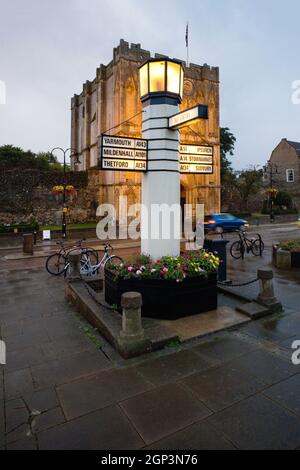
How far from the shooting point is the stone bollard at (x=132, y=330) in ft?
13.6

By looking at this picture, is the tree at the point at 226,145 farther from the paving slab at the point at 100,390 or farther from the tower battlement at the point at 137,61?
the paving slab at the point at 100,390

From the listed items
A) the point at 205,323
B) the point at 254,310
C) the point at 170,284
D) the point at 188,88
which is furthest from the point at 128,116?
the point at 205,323

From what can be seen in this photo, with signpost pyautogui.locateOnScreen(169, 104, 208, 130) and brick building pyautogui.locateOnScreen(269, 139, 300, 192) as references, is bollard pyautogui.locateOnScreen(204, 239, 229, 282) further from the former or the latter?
brick building pyautogui.locateOnScreen(269, 139, 300, 192)

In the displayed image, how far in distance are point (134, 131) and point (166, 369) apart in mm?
26075

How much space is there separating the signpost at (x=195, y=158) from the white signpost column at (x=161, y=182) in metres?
0.36

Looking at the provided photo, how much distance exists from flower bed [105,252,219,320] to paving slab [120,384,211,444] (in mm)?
1942

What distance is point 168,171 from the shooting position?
19.2ft

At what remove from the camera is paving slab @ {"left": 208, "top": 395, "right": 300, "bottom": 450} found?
2531 millimetres

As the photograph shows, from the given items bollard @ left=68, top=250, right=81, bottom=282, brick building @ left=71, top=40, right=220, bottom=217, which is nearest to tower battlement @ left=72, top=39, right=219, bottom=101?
brick building @ left=71, top=40, right=220, bottom=217

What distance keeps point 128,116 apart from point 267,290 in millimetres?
25187

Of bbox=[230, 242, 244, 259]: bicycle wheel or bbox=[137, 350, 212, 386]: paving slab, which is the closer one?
bbox=[137, 350, 212, 386]: paving slab

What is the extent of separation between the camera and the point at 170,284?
17.1 ft

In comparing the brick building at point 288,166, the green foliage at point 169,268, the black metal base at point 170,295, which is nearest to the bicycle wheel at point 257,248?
the green foliage at point 169,268

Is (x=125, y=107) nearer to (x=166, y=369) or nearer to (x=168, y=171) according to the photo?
(x=168, y=171)
